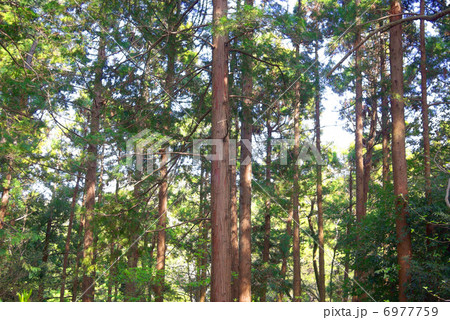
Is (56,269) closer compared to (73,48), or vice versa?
(73,48)

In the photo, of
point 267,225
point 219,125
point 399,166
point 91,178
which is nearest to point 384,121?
point 267,225

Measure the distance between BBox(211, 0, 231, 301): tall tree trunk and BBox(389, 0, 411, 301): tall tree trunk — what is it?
160 inches

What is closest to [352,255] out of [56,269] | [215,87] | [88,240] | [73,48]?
[215,87]

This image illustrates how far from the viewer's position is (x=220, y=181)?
251 inches

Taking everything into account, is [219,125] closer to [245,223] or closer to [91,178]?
[245,223]

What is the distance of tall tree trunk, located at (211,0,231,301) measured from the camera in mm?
6121

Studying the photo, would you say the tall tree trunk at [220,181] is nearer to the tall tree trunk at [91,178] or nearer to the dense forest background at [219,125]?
the dense forest background at [219,125]

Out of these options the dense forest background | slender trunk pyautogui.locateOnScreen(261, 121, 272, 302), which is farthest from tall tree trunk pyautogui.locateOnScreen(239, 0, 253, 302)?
slender trunk pyautogui.locateOnScreen(261, 121, 272, 302)

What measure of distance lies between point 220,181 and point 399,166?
14.3ft

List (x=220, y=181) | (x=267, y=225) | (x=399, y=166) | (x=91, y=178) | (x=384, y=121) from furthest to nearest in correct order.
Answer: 1. (x=267, y=225)
2. (x=384, y=121)
3. (x=91, y=178)
4. (x=399, y=166)
5. (x=220, y=181)

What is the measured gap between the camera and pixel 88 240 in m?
11.3

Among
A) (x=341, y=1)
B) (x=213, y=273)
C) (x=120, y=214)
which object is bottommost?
(x=213, y=273)
